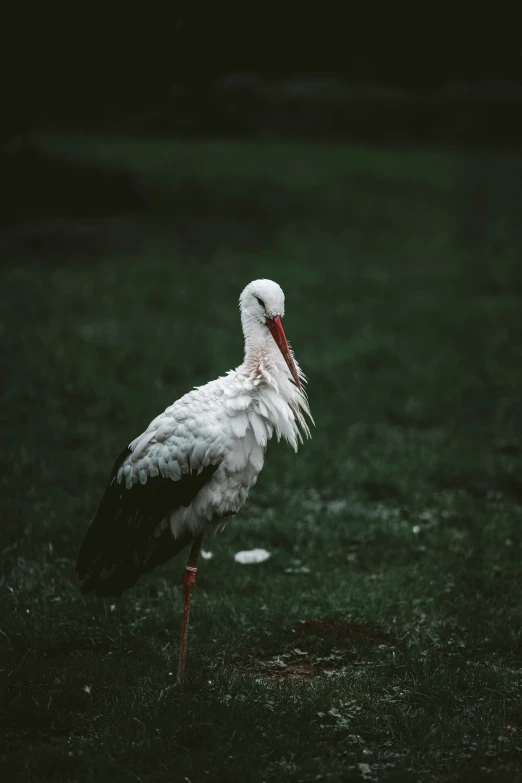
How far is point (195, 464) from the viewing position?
4125 mm

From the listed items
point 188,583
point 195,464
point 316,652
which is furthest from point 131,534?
point 316,652

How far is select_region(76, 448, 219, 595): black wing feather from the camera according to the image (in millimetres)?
4207

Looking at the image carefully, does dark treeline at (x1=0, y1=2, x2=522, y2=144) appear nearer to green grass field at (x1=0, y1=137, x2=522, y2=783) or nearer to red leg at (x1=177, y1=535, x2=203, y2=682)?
green grass field at (x1=0, y1=137, x2=522, y2=783)

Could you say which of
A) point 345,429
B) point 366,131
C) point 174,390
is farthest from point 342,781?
point 366,131

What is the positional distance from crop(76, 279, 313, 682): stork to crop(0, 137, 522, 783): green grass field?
46 cm

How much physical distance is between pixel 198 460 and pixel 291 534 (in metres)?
1.84

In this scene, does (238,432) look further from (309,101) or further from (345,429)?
(309,101)

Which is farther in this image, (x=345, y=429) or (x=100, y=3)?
(x=100, y=3)

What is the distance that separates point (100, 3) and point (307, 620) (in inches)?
461

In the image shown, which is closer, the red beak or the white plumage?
the white plumage

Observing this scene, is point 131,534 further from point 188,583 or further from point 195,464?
point 195,464

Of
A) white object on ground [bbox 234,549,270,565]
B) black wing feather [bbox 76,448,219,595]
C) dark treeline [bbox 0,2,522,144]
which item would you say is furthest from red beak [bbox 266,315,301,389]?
dark treeline [bbox 0,2,522,144]

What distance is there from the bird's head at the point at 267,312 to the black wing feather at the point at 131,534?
26.3 inches

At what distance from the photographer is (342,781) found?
3.43m
